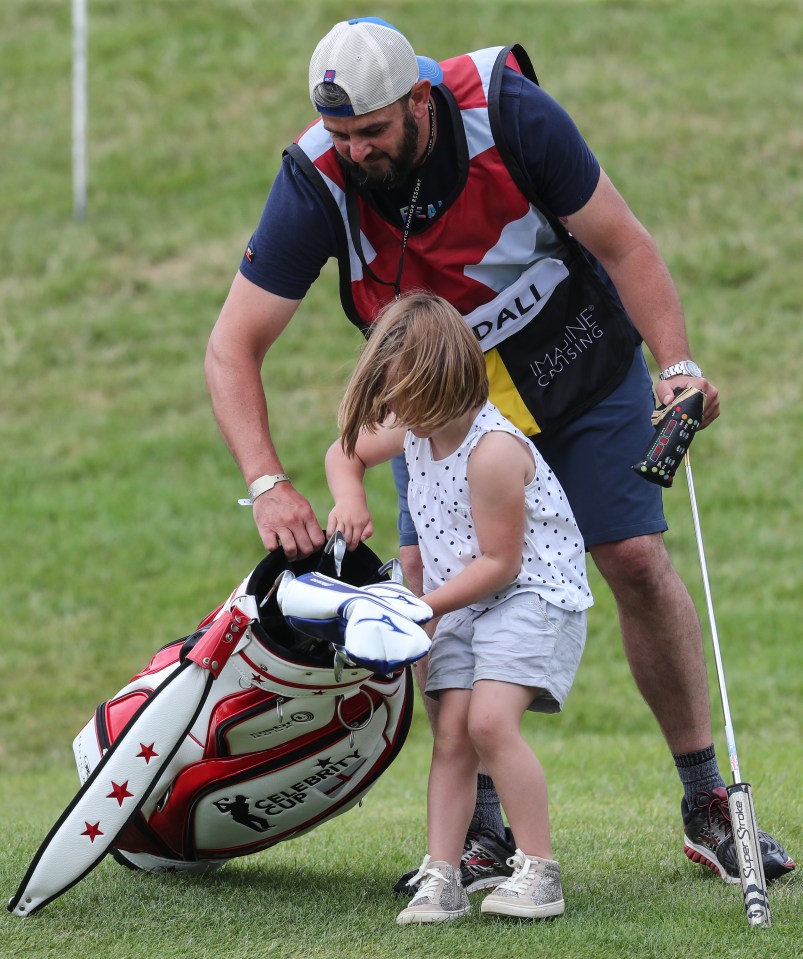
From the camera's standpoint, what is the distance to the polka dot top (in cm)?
334

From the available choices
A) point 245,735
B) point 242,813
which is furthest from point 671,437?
point 242,813

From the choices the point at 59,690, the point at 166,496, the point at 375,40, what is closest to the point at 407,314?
the point at 375,40

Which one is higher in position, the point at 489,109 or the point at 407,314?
the point at 489,109

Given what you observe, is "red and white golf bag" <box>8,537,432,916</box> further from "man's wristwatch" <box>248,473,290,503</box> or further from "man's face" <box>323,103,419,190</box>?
"man's face" <box>323,103,419,190</box>

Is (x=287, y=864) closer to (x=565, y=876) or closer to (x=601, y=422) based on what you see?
(x=565, y=876)

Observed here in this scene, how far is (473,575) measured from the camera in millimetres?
3229

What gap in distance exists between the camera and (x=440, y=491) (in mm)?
3371

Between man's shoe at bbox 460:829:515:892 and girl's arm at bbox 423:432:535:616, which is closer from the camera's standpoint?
girl's arm at bbox 423:432:535:616

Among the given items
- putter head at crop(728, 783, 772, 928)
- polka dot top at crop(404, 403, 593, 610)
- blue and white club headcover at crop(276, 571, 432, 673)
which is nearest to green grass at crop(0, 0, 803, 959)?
putter head at crop(728, 783, 772, 928)

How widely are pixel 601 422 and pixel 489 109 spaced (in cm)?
84

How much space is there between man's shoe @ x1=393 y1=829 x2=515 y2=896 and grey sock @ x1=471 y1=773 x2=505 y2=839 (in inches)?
0.8

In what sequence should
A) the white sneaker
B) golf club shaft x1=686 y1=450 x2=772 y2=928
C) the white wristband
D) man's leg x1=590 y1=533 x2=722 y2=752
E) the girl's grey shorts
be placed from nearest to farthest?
golf club shaft x1=686 y1=450 x2=772 y2=928
the white sneaker
the girl's grey shorts
the white wristband
man's leg x1=590 y1=533 x2=722 y2=752

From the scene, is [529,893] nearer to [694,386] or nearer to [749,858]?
[749,858]

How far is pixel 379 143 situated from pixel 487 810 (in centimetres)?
176
